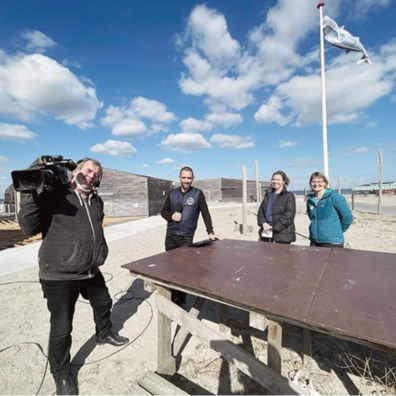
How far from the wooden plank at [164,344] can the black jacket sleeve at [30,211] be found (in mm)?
1126

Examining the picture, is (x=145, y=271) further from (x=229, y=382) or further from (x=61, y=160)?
(x=229, y=382)

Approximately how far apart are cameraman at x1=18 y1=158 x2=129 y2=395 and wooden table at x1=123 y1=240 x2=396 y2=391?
43 cm

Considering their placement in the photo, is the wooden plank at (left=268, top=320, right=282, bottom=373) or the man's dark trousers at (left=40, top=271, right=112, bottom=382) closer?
the wooden plank at (left=268, top=320, right=282, bottom=373)

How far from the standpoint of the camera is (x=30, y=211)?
1.64 meters

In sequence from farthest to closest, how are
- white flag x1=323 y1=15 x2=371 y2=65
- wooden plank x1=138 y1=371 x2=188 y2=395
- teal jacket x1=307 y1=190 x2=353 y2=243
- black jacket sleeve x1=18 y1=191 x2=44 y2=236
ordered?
1. white flag x1=323 y1=15 x2=371 y2=65
2. teal jacket x1=307 y1=190 x2=353 y2=243
3. wooden plank x1=138 y1=371 x2=188 y2=395
4. black jacket sleeve x1=18 y1=191 x2=44 y2=236

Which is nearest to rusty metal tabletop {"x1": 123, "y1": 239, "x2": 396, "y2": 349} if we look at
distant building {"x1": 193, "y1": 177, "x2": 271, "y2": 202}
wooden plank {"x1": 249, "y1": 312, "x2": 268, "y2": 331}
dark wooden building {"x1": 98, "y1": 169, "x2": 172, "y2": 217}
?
wooden plank {"x1": 249, "y1": 312, "x2": 268, "y2": 331}

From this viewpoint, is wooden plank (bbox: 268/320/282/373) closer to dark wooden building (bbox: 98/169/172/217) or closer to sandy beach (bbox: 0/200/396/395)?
sandy beach (bbox: 0/200/396/395)

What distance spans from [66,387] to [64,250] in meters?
1.16

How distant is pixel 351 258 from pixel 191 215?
75.2 inches

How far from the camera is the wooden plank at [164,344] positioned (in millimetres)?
2064

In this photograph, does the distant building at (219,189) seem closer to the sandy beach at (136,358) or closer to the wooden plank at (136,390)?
the sandy beach at (136,358)

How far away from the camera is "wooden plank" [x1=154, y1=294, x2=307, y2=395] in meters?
1.39

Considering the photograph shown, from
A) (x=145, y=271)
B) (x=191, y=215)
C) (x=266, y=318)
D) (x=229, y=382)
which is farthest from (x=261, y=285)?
(x=191, y=215)

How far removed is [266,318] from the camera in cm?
146
